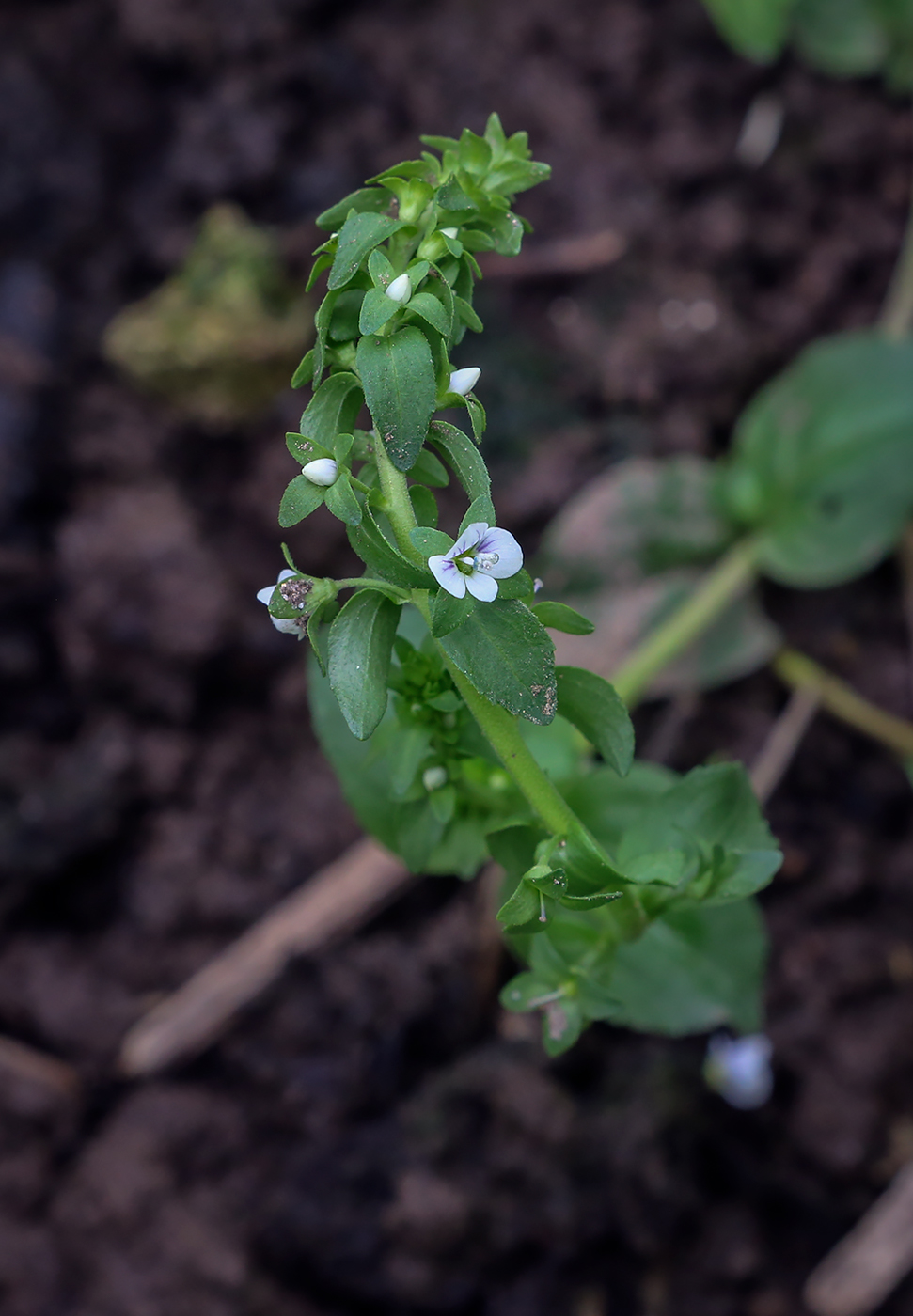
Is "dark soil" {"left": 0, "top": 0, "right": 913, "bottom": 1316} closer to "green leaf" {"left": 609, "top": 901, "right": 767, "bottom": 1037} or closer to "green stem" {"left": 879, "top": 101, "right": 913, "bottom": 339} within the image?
"green stem" {"left": 879, "top": 101, "right": 913, "bottom": 339}

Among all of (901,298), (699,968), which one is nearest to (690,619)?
(699,968)

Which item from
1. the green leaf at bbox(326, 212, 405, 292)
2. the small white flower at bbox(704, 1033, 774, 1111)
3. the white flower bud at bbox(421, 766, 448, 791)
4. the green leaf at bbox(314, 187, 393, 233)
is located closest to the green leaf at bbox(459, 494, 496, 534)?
Result: the green leaf at bbox(326, 212, 405, 292)

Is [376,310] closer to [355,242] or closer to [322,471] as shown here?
[355,242]

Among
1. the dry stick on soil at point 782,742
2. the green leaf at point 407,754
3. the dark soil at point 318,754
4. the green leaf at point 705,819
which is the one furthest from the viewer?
the dry stick on soil at point 782,742

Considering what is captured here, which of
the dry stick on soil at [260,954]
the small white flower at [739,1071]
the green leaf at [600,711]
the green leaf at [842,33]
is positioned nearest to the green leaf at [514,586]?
the green leaf at [600,711]

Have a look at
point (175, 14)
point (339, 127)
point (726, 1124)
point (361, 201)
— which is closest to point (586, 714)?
point (361, 201)

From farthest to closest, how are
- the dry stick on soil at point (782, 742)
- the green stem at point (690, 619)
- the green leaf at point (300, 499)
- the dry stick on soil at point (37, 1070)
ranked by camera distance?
the dry stick on soil at point (782, 742) → the green stem at point (690, 619) → the dry stick on soil at point (37, 1070) → the green leaf at point (300, 499)

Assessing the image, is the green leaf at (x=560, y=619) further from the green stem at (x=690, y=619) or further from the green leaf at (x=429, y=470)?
the green stem at (x=690, y=619)
